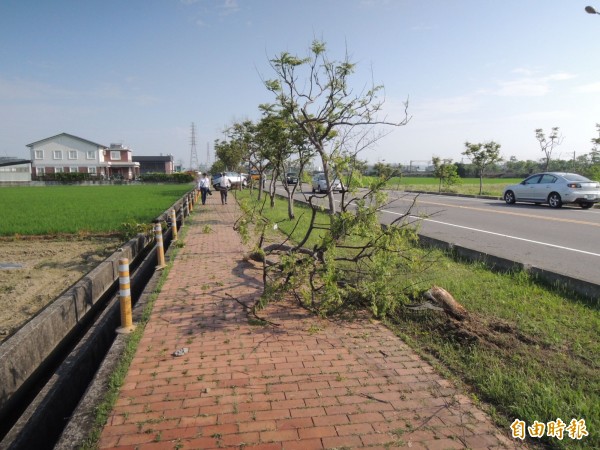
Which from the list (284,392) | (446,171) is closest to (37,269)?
(284,392)

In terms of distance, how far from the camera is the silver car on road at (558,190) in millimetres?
17250

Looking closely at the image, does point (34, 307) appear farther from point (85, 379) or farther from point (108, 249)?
point (108, 249)

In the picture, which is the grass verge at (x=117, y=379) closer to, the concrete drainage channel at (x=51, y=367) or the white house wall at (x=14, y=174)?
the concrete drainage channel at (x=51, y=367)

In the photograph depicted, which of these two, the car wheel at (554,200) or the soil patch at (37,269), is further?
the car wheel at (554,200)

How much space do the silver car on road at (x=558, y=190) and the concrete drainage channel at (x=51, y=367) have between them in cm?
1762

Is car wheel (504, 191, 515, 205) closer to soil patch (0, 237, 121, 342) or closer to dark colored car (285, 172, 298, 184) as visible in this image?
dark colored car (285, 172, 298, 184)

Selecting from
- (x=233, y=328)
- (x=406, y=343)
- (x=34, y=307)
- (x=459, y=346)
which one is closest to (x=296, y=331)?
(x=233, y=328)

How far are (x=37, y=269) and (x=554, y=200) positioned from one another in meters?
18.6

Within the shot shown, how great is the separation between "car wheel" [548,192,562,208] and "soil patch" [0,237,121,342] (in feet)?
55.3

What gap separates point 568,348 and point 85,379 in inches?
201

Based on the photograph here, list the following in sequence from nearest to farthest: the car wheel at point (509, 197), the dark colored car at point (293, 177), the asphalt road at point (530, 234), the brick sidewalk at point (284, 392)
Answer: the brick sidewalk at point (284, 392)
the asphalt road at point (530, 234)
the dark colored car at point (293, 177)
the car wheel at point (509, 197)

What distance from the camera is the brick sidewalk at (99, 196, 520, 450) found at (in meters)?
2.95

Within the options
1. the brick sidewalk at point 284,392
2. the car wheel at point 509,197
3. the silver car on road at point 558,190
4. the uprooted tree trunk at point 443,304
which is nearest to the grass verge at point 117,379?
the brick sidewalk at point 284,392

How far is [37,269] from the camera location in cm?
912
